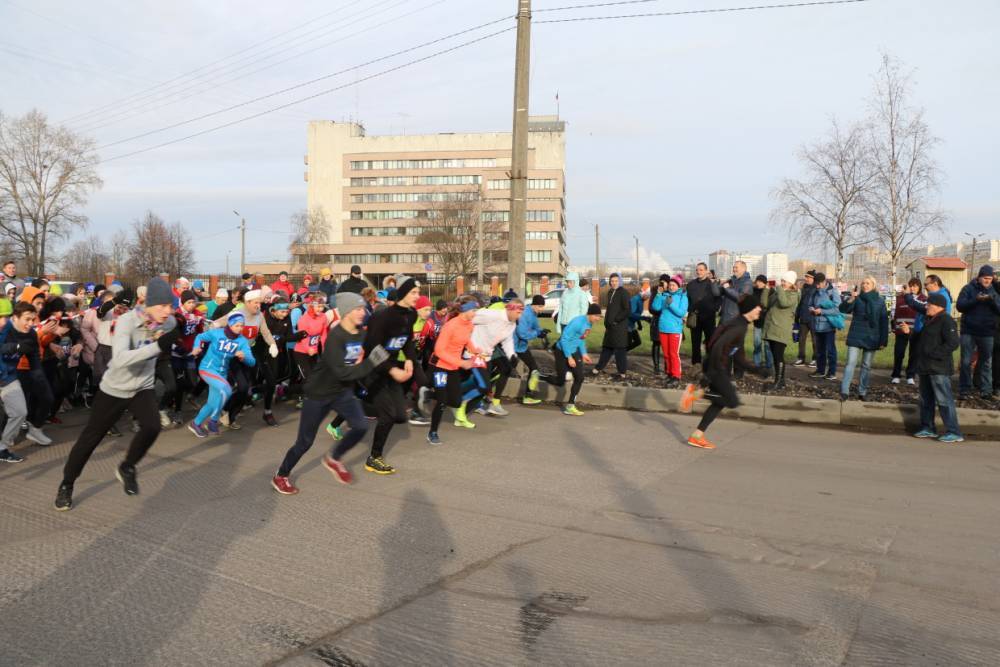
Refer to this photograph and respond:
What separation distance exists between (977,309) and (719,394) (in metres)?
5.06

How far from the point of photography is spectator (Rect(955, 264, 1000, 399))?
10.8m

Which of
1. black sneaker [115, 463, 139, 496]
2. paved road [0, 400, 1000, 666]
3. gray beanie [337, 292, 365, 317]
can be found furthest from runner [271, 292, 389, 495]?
black sneaker [115, 463, 139, 496]

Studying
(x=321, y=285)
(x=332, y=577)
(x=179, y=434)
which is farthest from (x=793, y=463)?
(x=321, y=285)

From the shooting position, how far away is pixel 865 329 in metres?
11.1

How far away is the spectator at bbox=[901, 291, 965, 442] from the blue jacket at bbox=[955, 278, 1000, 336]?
202 centimetres

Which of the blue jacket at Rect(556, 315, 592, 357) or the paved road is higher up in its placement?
the blue jacket at Rect(556, 315, 592, 357)

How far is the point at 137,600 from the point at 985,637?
4561 mm

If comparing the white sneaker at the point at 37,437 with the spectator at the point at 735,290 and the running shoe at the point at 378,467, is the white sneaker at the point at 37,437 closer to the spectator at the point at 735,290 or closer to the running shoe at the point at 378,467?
the running shoe at the point at 378,467

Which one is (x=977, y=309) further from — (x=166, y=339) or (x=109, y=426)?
(x=109, y=426)

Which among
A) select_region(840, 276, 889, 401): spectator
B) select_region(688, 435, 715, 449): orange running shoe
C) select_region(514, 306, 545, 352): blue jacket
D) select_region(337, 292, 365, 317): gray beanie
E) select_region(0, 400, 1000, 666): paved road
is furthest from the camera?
select_region(514, 306, 545, 352): blue jacket

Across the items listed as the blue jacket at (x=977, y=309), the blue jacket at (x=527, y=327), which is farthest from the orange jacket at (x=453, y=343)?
the blue jacket at (x=977, y=309)

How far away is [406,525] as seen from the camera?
5727mm

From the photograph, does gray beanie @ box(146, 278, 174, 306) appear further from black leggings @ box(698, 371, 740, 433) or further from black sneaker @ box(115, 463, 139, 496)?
black leggings @ box(698, 371, 740, 433)

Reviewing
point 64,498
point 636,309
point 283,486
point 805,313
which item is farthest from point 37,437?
point 805,313
